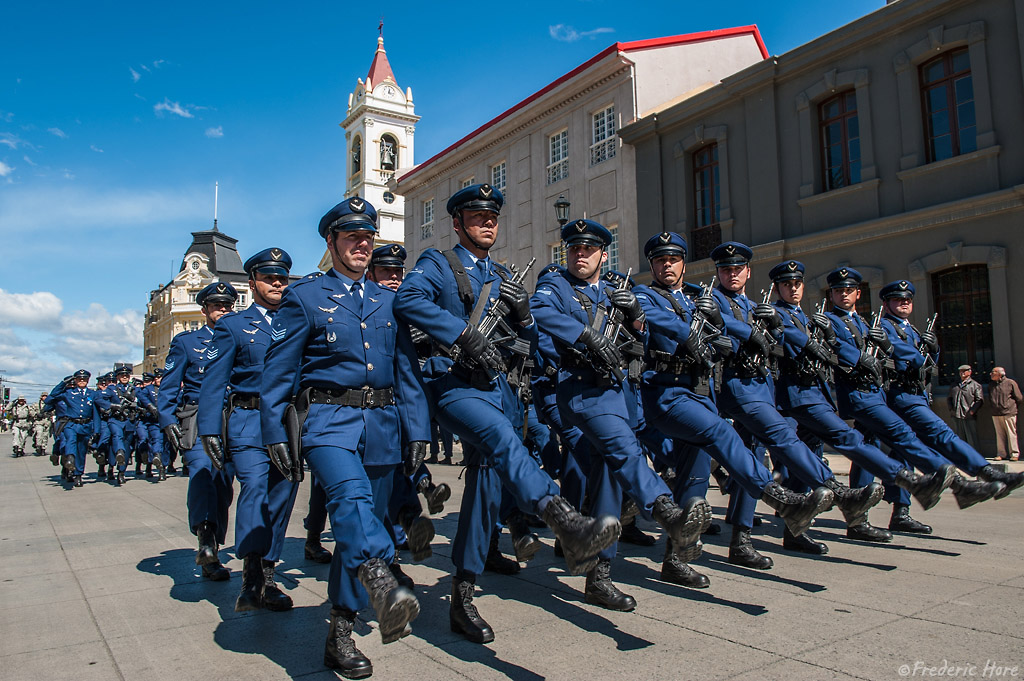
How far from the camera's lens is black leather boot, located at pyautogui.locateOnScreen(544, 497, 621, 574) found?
3.09m

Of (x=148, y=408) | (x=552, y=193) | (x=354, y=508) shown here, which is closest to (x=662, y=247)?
(x=354, y=508)

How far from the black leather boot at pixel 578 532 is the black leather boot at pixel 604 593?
969mm

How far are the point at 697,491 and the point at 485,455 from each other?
77.1 inches

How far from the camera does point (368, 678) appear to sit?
319 centimetres

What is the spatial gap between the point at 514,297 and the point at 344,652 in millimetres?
1869

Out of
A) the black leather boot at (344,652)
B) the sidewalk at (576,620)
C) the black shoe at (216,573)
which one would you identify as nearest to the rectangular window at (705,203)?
the sidewalk at (576,620)

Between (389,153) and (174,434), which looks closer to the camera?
(174,434)

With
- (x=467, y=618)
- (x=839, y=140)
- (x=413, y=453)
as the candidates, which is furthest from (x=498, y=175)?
(x=467, y=618)

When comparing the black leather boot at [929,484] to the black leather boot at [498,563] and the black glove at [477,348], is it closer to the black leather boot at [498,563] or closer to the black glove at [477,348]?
the black leather boot at [498,563]

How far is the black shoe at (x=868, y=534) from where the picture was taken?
5.91 meters

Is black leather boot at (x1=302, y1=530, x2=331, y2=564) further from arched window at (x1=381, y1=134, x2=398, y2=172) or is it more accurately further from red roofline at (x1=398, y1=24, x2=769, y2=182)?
arched window at (x1=381, y1=134, x2=398, y2=172)

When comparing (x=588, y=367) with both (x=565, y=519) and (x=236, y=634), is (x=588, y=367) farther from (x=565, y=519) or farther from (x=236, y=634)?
(x=236, y=634)

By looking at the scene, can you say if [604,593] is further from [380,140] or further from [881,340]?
[380,140]

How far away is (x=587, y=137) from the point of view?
75.2ft
